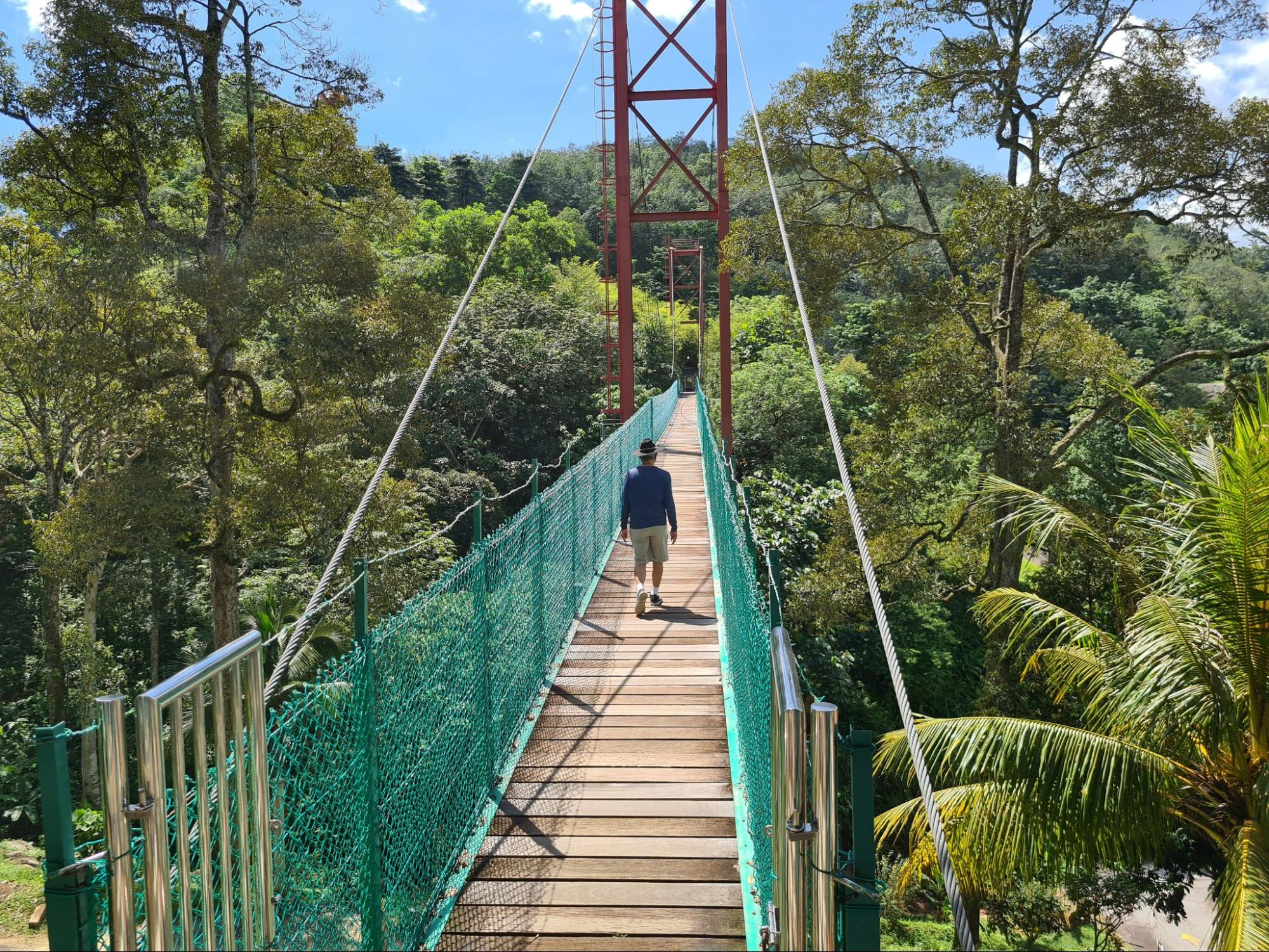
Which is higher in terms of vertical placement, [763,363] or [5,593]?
[763,363]

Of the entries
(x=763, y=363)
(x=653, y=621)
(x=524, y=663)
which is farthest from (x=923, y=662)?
(x=524, y=663)

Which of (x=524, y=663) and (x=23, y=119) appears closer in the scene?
(x=524, y=663)

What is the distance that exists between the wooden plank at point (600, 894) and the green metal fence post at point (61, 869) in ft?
5.68

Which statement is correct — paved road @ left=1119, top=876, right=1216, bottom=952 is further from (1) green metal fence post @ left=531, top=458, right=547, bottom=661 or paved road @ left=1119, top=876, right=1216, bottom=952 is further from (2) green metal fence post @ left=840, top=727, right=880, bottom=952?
(2) green metal fence post @ left=840, top=727, right=880, bottom=952

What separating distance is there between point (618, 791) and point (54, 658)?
13.2 metres

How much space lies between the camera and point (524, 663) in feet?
15.1

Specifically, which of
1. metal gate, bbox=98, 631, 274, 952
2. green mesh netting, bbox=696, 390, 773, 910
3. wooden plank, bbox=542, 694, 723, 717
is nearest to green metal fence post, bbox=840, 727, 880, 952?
green mesh netting, bbox=696, 390, 773, 910

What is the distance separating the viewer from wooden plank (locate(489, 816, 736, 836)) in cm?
358

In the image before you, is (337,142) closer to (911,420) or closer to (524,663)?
(911,420)

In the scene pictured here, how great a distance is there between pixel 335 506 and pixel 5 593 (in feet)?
32.3

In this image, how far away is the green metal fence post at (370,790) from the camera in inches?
99.0

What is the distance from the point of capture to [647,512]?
6242 mm

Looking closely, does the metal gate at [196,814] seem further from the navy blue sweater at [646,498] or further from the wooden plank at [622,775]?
the navy blue sweater at [646,498]

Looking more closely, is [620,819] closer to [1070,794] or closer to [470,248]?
[1070,794]
